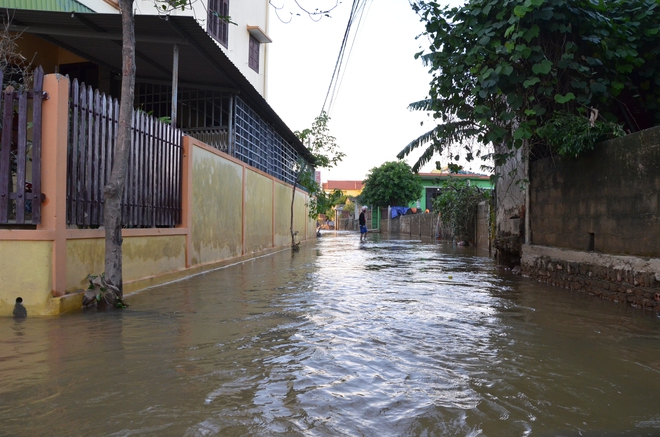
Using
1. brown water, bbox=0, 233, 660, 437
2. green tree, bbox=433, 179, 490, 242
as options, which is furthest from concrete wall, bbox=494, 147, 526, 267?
green tree, bbox=433, 179, 490, 242

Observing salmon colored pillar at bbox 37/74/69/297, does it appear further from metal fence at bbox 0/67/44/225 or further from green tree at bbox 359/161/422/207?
green tree at bbox 359/161/422/207

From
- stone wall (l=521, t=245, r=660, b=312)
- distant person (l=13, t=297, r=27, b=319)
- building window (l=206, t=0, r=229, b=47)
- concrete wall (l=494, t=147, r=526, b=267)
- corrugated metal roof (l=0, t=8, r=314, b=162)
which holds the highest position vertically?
building window (l=206, t=0, r=229, b=47)

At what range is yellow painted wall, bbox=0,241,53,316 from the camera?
210 inches

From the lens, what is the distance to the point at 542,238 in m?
9.15

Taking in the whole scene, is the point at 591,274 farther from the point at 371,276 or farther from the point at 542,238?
the point at 371,276

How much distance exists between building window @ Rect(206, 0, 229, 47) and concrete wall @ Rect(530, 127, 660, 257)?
11218 mm

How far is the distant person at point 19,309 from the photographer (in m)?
5.31

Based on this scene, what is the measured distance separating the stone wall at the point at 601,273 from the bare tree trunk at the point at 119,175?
6.18 m

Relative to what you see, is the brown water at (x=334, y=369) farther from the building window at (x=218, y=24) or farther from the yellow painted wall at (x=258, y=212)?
the building window at (x=218, y=24)

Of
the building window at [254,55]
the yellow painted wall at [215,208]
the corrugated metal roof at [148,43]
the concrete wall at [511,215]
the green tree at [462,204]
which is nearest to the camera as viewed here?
the corrugated metal roof at [148,43]

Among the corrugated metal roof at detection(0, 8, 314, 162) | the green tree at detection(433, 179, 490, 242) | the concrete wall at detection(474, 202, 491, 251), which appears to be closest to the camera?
the corrugated metal roof at detection(0, 8, 314, 162)

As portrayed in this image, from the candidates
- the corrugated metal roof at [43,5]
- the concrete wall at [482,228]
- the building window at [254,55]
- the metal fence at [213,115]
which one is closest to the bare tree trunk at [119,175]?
the corrugated metal roof at [43,5]

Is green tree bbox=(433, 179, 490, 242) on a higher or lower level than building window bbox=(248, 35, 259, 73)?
lower

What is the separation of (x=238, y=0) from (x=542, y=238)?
14.1m
